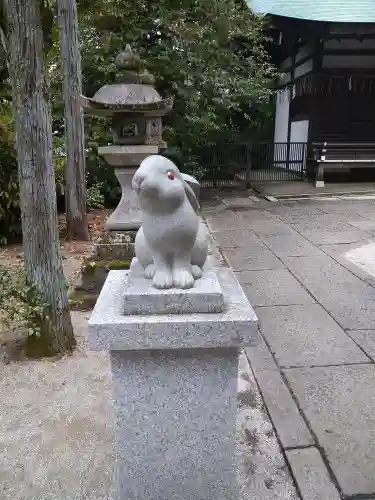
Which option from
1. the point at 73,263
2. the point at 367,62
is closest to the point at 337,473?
the point at 73,263

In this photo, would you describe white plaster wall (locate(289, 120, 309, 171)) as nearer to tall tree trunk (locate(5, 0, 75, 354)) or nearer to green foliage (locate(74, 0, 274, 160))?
green foliage (locate(74, 0, 274, 160))

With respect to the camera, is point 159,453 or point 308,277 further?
point 308,277

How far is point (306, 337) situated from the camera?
3268 mm

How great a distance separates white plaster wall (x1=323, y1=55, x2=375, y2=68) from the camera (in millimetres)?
11227

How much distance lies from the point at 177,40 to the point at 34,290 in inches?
249

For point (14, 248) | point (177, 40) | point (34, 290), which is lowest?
point (14, 248)

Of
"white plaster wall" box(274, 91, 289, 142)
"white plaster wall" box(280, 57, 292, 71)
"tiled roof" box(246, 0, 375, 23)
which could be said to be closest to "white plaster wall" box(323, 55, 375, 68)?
"tiled roof" box(246, 0, 375, 23)

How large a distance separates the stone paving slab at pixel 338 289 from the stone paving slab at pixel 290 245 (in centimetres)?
24

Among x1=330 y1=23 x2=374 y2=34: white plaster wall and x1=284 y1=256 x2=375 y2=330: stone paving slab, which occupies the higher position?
x1=330 y1=23 x2=374 y2=34: white plaster wall

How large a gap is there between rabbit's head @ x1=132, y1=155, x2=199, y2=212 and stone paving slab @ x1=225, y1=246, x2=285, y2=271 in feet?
11.4

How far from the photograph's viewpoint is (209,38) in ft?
26.4

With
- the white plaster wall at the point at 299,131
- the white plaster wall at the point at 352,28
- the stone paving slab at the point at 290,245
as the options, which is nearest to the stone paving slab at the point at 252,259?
the stone paving slab at the point at 290,245

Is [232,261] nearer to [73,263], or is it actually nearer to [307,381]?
[73,263]

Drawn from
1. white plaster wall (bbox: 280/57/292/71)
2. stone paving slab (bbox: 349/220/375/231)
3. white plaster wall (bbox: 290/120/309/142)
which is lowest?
stone paving slab (bbox: 349/220/375/231)
